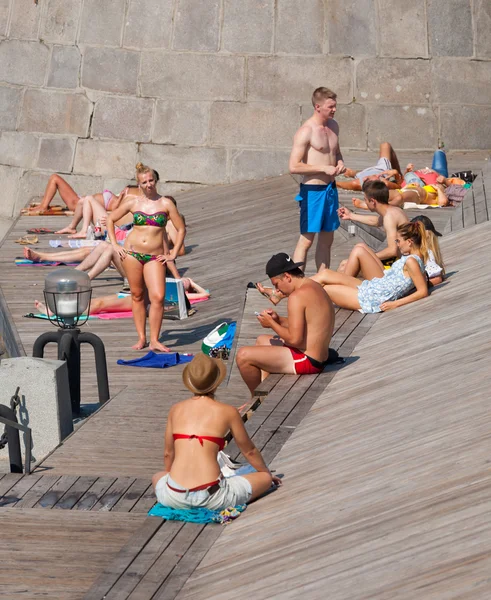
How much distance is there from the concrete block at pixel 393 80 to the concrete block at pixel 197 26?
252cm

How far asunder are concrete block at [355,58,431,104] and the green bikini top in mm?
8453

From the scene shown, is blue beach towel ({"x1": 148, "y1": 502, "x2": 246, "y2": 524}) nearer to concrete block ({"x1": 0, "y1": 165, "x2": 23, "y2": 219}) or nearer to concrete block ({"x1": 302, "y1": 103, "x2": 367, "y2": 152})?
concrete block ({"x1": 302, "y1": 103, "x2": 367, "y2": 152})

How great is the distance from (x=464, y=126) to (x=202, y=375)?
13.9 metres

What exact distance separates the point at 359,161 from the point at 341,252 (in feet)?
15.8

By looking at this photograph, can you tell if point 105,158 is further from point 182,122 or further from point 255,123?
point 255,123

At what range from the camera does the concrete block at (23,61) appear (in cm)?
1950

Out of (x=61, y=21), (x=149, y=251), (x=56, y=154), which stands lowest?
(x=149, y=251)

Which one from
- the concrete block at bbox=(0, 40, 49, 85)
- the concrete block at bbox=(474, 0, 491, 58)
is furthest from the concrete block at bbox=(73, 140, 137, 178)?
the concrete block at bbox=(474, 0, 491, 58)

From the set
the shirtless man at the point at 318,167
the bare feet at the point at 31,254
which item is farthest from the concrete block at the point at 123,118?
the shirtless man at the point at 318,167

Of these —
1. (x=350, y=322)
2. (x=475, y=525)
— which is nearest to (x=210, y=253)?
(x=350, y=322)

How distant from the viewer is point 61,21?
1938 cm

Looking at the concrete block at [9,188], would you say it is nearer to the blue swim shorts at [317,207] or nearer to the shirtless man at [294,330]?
the blue swim shorts at [317,207]

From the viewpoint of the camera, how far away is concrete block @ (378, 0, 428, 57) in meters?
18.6

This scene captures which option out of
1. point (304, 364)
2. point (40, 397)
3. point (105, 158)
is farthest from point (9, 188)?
point (304, 364)
